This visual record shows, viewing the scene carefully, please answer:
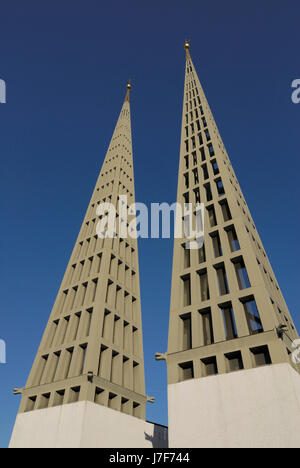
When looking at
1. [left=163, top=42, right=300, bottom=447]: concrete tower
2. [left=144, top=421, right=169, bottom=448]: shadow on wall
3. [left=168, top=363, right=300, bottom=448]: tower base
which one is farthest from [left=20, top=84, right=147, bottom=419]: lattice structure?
[left=168, top=363, right=300, bottom=448]: tower base

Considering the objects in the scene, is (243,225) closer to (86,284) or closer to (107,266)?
(107,266)

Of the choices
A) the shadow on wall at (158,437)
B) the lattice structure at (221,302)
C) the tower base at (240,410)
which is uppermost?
the lattice structure at (221,302)

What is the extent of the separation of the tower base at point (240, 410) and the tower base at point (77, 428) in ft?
28.2

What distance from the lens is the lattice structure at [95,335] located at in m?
30.3

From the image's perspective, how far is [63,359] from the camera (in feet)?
107

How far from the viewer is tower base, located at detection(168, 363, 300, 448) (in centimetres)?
1795

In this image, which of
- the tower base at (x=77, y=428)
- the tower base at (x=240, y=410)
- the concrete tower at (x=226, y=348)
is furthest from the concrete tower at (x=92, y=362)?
the tower base at (x=240, y=410)

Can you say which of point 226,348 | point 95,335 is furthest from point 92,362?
point 226,348

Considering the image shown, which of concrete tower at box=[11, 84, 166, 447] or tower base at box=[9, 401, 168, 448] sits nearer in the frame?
tower base at box=[9, 401, 168, 448]

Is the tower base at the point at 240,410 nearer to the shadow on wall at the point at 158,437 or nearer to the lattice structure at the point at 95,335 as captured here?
the lattice structure at the point at 95,335

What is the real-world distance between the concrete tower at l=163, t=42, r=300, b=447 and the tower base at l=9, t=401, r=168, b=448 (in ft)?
27.9

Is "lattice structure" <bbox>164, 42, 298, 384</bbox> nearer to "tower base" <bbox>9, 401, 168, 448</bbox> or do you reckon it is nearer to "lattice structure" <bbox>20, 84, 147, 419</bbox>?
"tower base" <bbox>9, 401, 168, 448</bbox>
